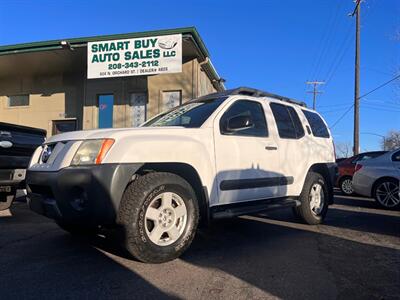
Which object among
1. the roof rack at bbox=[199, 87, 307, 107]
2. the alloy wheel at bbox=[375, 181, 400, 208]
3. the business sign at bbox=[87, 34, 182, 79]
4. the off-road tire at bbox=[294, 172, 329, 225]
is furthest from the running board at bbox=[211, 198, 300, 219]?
the business sign at bbox=[87, 34, 182, 79]

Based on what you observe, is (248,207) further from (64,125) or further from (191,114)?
(64,125)

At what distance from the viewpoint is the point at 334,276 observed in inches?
160

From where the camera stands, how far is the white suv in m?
4.05

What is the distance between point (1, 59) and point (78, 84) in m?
3.05

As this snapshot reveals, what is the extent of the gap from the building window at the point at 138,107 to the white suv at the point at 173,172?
419 inches

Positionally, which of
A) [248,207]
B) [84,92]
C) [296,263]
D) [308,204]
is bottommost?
[296,263]

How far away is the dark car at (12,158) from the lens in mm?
6582

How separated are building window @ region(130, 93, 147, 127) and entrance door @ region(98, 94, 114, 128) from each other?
3.20ft

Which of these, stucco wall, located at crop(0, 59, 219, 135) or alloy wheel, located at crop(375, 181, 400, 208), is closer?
alloy wheel, located at crop(375, 181, 400, 208)

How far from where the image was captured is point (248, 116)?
5199mm

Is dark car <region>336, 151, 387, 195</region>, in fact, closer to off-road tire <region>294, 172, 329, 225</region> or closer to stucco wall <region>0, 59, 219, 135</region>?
stucco wall <region>0, 59, 219, 135</region>

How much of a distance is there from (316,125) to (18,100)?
15526 millimetres

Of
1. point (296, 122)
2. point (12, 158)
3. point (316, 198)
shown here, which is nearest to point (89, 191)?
point (12, 158)

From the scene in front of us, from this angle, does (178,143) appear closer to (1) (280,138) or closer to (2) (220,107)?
(2) (220,107)
